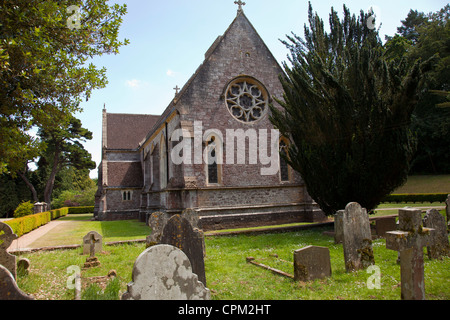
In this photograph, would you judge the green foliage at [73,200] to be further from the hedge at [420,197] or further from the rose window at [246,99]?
the hedge at [420,197]

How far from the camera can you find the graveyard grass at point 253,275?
555 centimetres

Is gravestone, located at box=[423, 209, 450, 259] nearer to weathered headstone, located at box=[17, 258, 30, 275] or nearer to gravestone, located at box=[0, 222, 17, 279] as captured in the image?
gravestone, located at box=[0, 222, 17, 279]

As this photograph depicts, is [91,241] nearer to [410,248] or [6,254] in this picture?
[6,254]

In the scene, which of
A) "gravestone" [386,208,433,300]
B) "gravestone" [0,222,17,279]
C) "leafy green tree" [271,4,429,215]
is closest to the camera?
"gravestone" [386,208,433,300]

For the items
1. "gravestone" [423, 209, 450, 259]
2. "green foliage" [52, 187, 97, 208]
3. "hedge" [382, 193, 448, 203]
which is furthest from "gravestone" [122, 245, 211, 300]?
"green foliage" [52, 187, 97, 208]

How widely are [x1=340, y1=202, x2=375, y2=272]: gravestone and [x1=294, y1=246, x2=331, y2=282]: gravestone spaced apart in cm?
73

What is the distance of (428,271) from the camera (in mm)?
6348

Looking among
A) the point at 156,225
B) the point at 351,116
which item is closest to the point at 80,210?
the point at 156,225

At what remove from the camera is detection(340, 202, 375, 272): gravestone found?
6.92m

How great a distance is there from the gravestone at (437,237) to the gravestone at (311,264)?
2698 mm

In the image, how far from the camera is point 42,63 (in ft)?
22.6

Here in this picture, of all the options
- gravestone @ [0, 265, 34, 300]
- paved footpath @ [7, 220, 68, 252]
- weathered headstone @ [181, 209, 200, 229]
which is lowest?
paved footpath @ [7, 220, 68, 252]

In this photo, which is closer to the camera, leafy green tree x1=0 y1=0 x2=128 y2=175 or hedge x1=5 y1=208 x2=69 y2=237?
leafy green tree x1=0 y1=0 x2=128 y2=175

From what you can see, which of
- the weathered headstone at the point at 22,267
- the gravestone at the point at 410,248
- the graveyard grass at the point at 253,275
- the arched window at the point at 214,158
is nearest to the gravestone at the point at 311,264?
the graveyard grass at the point at 253,275
